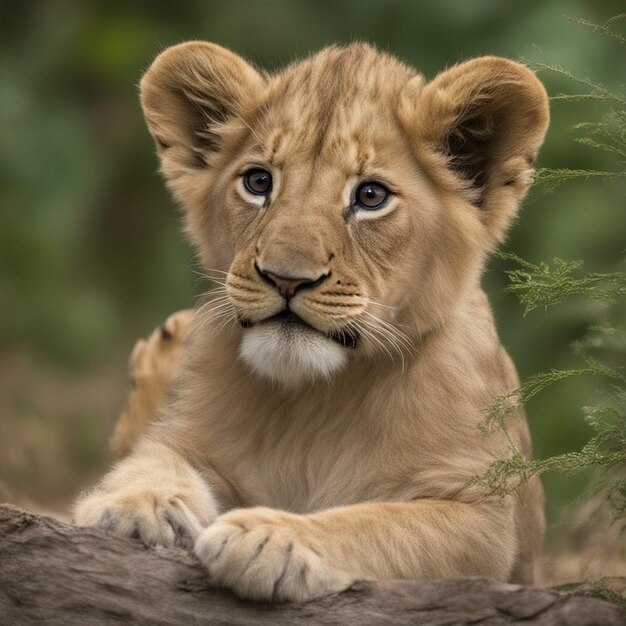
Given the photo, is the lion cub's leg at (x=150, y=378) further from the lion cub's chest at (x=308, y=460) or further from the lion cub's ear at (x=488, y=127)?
the lion cub's ear at (x=488, y=127)

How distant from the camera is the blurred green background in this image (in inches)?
190

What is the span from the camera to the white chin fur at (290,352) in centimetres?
264

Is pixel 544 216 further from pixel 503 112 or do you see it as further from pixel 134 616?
pixel 134 616

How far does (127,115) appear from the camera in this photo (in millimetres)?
6441

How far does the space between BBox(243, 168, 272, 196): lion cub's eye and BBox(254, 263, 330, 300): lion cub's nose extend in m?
0.34

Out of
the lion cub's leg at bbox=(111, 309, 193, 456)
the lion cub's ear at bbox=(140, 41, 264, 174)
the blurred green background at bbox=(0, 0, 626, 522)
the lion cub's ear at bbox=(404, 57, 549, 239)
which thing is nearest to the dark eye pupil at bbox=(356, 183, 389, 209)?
the lion cub's ear at bbox=(404, 57, 549, 239)

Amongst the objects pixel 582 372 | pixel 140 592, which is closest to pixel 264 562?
pixel 140 592

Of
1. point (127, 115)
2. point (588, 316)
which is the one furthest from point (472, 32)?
point (127, 115)

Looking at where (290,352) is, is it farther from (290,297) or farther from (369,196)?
(369,196)

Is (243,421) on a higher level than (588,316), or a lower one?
lower

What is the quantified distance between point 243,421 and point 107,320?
322 cm

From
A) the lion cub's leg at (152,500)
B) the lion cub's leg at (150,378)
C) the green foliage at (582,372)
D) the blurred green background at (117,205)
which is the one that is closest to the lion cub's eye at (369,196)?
the green foliage at (582,372)

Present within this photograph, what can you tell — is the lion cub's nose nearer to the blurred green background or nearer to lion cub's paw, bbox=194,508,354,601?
lion cub's paw, bbox=194,508,354,601

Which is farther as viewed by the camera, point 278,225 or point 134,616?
point 278,225
